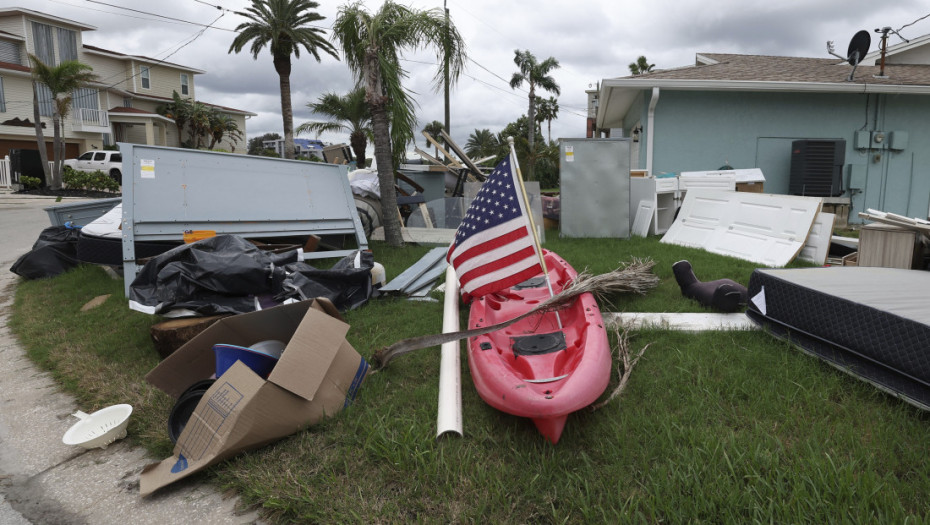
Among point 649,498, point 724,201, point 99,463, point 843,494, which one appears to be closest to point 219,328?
point 99,463

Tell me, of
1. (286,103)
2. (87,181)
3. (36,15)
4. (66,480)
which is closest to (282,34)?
(286,103)

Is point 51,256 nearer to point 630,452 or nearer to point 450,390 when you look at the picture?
point 450,390

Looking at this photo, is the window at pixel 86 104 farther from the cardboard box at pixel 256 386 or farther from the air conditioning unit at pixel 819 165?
the air conditioning unit at pixel 819 165

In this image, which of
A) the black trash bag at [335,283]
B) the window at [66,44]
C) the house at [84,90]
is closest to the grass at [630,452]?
the black trash bag at [335,283]

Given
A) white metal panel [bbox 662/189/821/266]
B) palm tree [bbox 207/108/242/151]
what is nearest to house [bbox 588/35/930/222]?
white metal panel [bbox 662/189/821/266]

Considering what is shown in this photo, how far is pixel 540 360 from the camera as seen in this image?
3238mm

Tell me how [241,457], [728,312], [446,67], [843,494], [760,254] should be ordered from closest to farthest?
1. [843,494]
2. [241,457]
3. [728,312]
4. [760,254]
5. [446,67]

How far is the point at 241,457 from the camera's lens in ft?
9.11

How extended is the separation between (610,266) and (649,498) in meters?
4.52

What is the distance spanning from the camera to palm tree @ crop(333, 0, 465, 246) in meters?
8.34

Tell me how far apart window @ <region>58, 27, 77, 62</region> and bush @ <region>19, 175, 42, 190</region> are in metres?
12.9

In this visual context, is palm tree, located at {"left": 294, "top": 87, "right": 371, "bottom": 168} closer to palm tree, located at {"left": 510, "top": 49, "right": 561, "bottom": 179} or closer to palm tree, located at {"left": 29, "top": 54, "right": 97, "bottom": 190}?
palm tree, located at {"left": 29, "top": 54, "right": 97, "bottom": 190}

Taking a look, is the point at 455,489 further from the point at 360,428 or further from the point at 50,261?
the point at 50,261

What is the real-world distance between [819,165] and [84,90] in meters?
36.0
